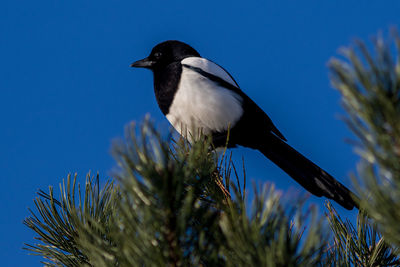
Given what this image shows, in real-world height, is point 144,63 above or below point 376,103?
above

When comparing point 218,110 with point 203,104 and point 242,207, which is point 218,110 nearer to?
point 203,104

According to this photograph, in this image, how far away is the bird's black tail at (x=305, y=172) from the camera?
2.02 meters

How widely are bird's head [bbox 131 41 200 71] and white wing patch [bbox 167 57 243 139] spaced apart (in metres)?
0.33

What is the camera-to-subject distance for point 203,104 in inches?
99.1

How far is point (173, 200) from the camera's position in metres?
0.79

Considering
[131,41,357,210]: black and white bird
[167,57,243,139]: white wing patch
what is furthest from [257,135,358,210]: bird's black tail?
[167,57,243,139]: white wing patch

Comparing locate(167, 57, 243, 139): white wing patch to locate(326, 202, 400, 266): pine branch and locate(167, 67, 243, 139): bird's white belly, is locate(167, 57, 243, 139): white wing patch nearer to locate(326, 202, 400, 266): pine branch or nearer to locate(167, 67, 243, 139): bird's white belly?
locate(167, 67, 243, 139): bird's white belly

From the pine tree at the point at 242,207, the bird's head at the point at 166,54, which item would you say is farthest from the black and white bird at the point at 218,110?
the pine tree at the point at 242,207

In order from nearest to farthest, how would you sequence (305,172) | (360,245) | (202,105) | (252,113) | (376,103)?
(376,103) < (360,245) < (305,172) < (202,105) < (252,113)

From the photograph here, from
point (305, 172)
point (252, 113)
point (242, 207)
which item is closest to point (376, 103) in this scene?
point (242, 207)

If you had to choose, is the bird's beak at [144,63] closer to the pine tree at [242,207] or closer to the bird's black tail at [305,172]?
the bird's black tail at [305,172]

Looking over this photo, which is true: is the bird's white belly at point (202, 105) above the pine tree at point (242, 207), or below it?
above

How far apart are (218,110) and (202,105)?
0.10 metres

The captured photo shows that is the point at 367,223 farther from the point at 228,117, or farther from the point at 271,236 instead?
the point at 228,117
